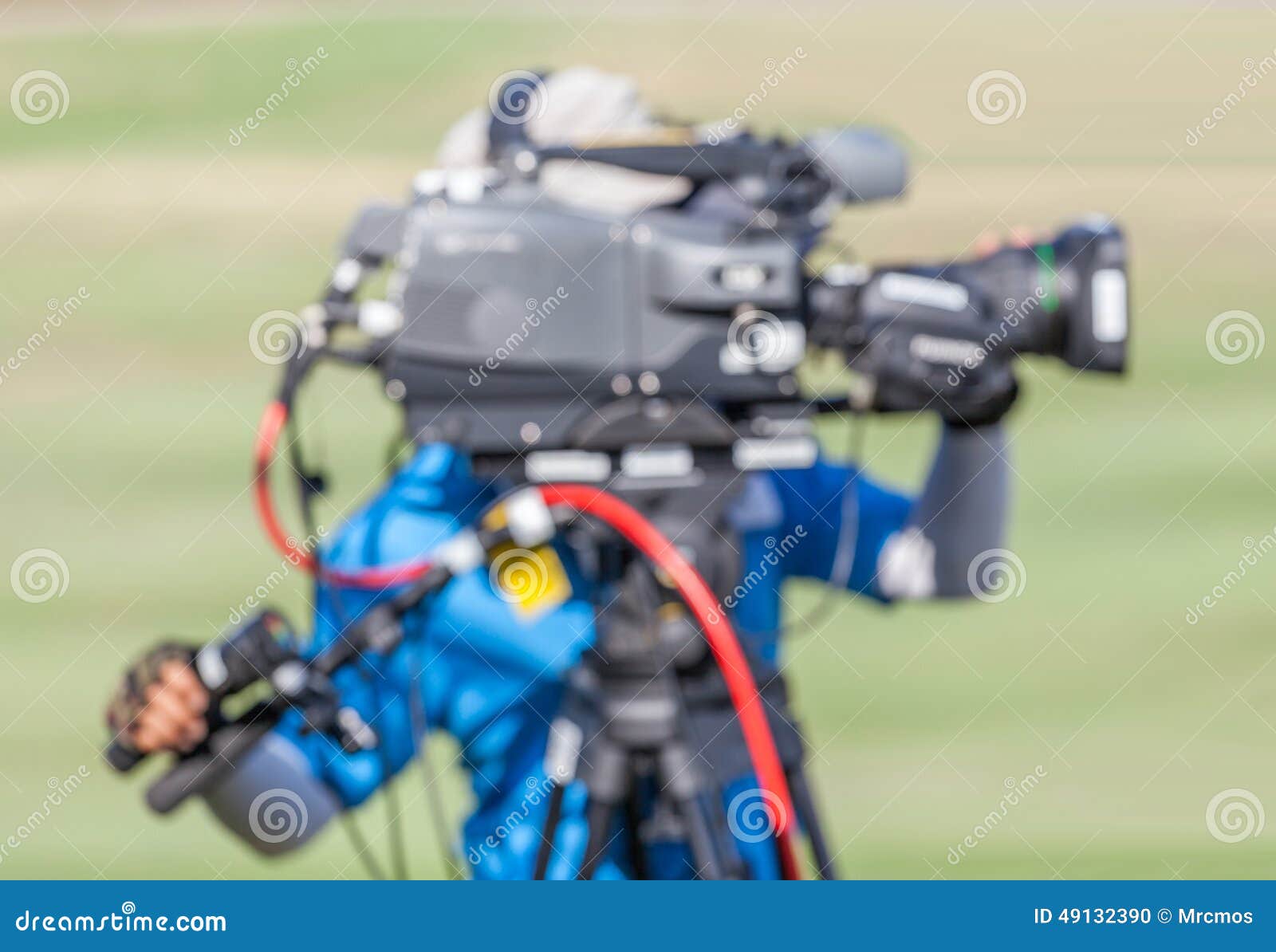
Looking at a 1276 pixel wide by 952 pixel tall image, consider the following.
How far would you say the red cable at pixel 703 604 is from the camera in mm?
2371

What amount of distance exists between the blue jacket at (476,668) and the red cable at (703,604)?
7.4 inches

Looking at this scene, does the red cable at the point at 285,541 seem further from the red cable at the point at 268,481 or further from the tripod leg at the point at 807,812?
the tripod leg at the point at 807,812

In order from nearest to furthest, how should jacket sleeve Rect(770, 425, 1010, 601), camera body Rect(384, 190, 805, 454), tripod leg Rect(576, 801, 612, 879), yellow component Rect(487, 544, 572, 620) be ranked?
camera body Rect(384, 190, 805, 454) < tripod leg Rect(576, 801, 612, 879) < yellow component Rect(487, 544, 572, 620) < jacket sleeve Rect(770, 425, 1010, 601)

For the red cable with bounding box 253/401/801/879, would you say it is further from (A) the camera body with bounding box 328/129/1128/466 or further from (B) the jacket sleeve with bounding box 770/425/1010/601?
(B) the jacket sleeve with bounding box 770/425/1010/601

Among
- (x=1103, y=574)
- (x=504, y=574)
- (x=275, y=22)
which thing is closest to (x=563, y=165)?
(x=504, y=574)

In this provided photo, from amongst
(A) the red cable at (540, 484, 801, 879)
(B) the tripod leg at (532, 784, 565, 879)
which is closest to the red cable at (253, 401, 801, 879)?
(A) the red cable at (540, 484, 801, 879)

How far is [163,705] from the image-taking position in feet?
8.23

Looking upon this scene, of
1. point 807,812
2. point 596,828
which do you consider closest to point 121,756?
point 596,828

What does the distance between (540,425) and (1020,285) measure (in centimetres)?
61

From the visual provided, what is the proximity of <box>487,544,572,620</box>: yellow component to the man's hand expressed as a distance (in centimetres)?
41

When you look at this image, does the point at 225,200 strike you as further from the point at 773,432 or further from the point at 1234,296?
the point at 773,432

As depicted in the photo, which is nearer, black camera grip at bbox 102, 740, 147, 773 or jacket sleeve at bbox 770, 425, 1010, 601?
black camera grip at bbox 102, 740, 147, 773

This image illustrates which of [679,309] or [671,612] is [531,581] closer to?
[671,612]

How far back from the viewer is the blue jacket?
8.61 ft
